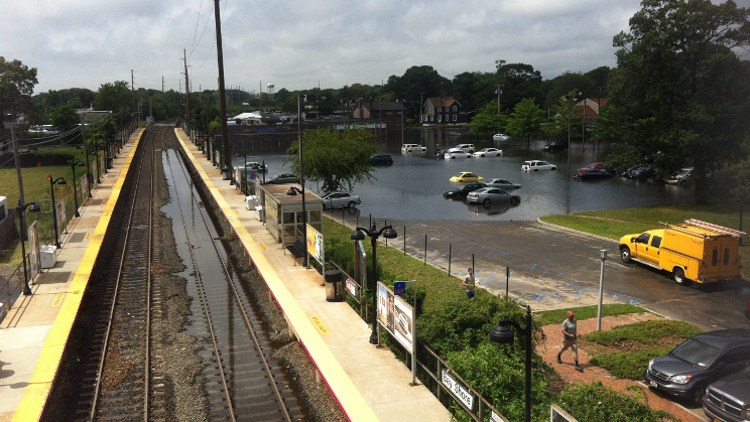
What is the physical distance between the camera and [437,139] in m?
122

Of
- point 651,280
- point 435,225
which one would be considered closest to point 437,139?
point 435,225

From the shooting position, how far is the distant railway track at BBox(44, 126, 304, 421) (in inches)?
562

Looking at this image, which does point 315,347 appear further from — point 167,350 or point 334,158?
point 334,158

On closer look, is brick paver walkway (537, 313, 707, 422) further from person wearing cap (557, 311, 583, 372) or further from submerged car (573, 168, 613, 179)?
submerged car (573, 168, 613, 179)

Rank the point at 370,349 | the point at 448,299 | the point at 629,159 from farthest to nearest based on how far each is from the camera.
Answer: the point at 629,159
the point at 448,299
the point at 370,349

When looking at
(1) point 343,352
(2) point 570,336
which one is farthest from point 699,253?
(1) point 343,352

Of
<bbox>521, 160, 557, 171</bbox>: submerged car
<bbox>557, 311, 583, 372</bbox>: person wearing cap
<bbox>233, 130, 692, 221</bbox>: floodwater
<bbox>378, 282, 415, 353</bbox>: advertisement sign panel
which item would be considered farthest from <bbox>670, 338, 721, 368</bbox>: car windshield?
<bbox>521, 160, 557, 171</bbox>: submerged car

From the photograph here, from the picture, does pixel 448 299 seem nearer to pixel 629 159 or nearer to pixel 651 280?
pixel 651 280

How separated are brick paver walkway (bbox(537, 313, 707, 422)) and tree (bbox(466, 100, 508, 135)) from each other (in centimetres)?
9225

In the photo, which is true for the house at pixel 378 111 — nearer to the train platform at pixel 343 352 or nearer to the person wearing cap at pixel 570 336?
the train platform at pixel 343 352

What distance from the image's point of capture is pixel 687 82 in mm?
39812

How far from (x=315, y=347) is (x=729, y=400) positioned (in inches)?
382

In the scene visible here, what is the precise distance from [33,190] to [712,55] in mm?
57519

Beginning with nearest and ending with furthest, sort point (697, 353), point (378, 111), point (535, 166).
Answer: point (697, 353) → point (535, 166) → point (378, 111)
